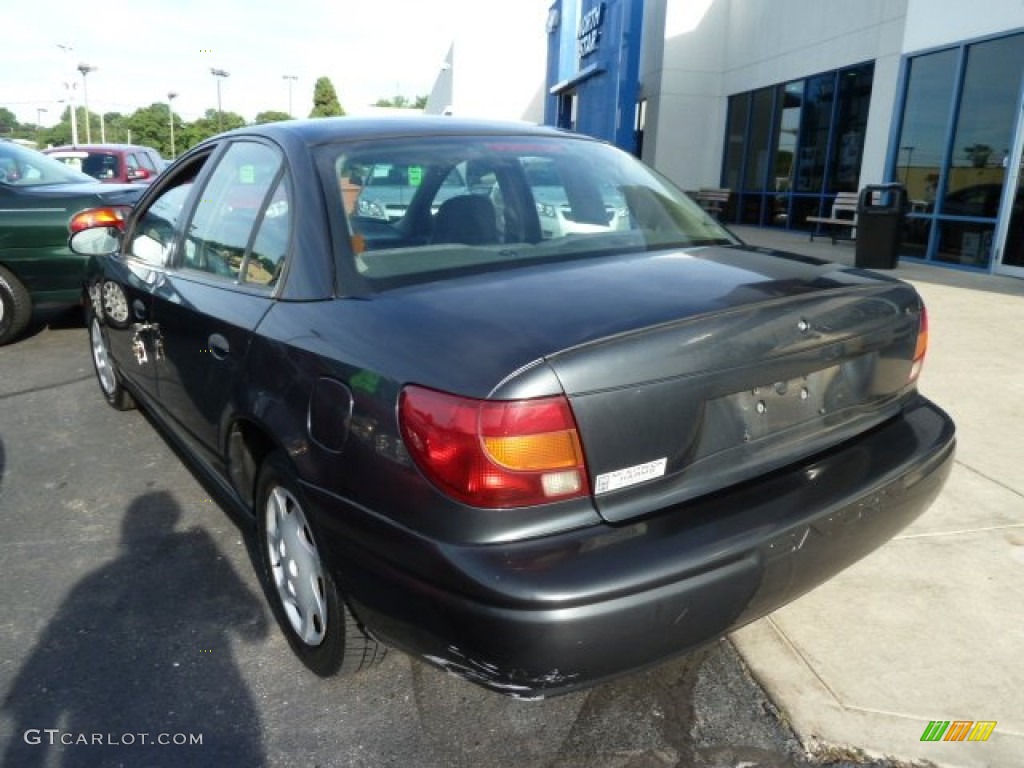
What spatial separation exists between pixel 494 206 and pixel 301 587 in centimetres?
137

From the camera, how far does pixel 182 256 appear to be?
323 cm

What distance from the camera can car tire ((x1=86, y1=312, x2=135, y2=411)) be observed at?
4719 mm

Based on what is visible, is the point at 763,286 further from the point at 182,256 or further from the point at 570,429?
the point at 182,256

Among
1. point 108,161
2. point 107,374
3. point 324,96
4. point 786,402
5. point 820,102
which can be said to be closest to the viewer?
point 786,402

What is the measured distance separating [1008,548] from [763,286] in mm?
1863

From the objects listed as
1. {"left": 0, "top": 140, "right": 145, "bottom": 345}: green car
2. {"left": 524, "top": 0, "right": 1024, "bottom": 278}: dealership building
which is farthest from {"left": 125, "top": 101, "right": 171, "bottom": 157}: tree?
{"left": 0, "top": 140, "right": 145, "bottom": 345}: green car

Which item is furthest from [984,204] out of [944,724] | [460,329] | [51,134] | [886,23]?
[51,134]

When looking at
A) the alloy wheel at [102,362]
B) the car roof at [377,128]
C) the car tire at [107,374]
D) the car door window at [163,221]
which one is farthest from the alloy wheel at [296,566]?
the alloy wheel at [102,362]

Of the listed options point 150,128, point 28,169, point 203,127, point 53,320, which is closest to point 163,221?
point 28,169

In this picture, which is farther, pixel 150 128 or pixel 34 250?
pixel 150 128

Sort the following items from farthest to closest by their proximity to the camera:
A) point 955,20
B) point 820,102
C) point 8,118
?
point 8,118, point 820,102, point 955,20

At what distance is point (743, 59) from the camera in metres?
17.6

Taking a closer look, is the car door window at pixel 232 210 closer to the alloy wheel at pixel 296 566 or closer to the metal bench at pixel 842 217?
the alloy wheel at pixel 296 566

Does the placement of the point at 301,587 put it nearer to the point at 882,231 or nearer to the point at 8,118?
the point at 882,231
